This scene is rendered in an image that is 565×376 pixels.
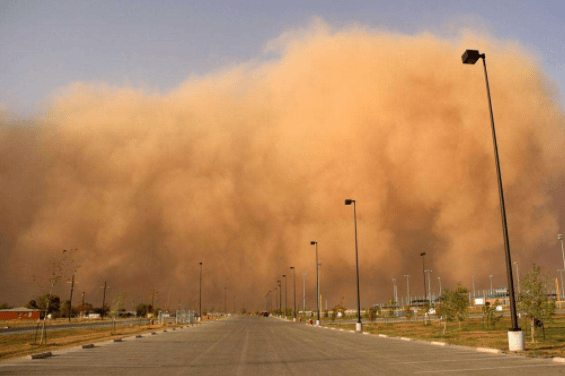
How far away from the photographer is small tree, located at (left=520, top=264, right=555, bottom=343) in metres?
19.4

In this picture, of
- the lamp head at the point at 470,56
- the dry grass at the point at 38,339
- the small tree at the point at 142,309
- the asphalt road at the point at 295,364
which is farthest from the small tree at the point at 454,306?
the small tree at the point at 142,309

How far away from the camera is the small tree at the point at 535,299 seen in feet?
63.8

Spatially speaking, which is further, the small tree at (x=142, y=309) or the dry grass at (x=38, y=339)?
the small tree at (x=142, y=309)

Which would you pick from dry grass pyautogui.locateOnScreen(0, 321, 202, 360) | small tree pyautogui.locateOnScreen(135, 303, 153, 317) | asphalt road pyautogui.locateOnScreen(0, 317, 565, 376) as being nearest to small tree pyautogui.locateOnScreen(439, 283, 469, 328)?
asphalt road pyautogui.locateOnScreen(0, 317, 565, 376)

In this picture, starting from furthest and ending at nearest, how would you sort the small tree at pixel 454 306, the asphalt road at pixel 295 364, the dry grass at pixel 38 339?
the small tree at pixel 454 306 → the dry grass at pixel 38 339 → the asphalt road at pixel 295 364

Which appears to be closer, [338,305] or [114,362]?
[114,362]

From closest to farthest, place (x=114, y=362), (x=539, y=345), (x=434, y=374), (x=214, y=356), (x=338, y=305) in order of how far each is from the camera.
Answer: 1. (x=434, y=374)
2. (x=114, y=362)
3. (x=214, y=356)
4. (x=539, y=345)
5. (x=338, y=305)

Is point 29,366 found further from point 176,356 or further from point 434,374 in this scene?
point 434,374

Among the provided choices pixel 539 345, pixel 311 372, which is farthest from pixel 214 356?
pixel 539 345

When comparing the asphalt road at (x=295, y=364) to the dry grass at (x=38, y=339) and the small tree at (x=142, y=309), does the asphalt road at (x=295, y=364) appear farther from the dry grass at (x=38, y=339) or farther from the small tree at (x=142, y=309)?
the small tree at (x=142, y=309)

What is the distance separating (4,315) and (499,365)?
119 metres

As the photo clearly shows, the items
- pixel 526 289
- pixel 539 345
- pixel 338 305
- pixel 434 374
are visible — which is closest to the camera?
pixel 434 374

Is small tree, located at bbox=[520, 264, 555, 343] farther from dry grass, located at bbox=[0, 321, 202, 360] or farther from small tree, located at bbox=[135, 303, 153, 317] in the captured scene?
small tree, located at bbox=[135, 303, 153, 317]

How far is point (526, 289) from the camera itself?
65.5 ft
